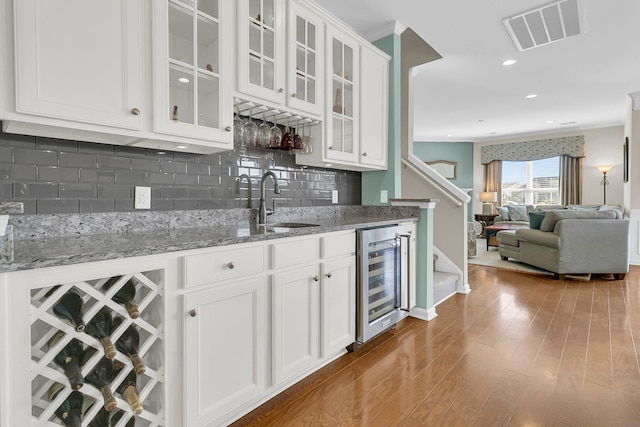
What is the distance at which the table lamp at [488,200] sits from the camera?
8.64 meters

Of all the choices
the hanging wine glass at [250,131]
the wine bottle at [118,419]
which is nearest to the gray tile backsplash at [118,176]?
the hanging wine glass at [250,131]

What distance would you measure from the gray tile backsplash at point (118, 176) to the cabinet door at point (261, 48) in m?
0.47

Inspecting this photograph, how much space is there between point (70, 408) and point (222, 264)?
69cm

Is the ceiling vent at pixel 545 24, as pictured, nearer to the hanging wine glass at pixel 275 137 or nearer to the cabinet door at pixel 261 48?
the cabinet door at pixel 261 48

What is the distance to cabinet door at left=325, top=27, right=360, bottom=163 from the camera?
2.43 metres

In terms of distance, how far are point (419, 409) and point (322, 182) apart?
180 centimetres

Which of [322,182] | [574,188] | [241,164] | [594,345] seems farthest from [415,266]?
[574,188]

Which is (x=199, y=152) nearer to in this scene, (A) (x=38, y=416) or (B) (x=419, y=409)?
(A) (x=38, y=416)

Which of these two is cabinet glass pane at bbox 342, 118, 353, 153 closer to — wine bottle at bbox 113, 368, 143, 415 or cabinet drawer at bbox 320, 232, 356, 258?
cabinet drawer at bbox 320, 232, 356, 258

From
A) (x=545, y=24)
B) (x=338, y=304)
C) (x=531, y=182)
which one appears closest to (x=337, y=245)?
(x=338, y=304)

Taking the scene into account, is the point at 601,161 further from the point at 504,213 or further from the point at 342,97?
the point at 342,97

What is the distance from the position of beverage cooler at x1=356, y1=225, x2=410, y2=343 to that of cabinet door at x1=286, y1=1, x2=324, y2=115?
96 centimetres

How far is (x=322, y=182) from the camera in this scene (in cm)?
287

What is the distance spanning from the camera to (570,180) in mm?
7855
